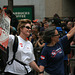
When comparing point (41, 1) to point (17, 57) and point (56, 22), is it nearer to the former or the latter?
point (56, 22)

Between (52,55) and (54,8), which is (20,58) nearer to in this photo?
(52,55)

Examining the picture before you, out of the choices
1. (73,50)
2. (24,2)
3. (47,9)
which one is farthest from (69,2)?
(73,50)

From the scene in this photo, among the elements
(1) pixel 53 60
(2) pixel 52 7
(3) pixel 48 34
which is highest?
(2) pixel 52 7

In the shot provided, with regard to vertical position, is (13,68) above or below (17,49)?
below

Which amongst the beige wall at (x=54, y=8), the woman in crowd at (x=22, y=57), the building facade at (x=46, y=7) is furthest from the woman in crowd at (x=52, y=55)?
the beige wall at (x=54, y=8)

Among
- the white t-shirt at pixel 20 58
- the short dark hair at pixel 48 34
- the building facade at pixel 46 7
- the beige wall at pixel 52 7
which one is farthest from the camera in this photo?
the beige wall at pixel 52 7

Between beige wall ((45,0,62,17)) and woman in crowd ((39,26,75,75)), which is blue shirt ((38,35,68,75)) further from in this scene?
beige wall ((45,0,62,17))

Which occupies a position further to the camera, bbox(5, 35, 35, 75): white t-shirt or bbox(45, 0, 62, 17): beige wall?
bbox(45, 0, 62, 17): beige wall

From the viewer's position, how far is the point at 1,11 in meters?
4.04

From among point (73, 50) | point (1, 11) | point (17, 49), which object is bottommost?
point (73, 50)

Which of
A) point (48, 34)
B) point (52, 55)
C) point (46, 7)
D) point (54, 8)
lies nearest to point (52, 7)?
point (54, 8)

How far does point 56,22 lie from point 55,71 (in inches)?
108

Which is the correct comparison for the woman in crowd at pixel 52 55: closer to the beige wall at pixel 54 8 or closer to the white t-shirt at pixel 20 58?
the white t-shirt at pixel 20 58

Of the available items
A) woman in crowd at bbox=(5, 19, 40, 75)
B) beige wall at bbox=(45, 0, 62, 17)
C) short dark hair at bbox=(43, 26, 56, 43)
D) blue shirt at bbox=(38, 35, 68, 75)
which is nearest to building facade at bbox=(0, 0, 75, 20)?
beige wall at bbox=(45, 0, 62, 17)
